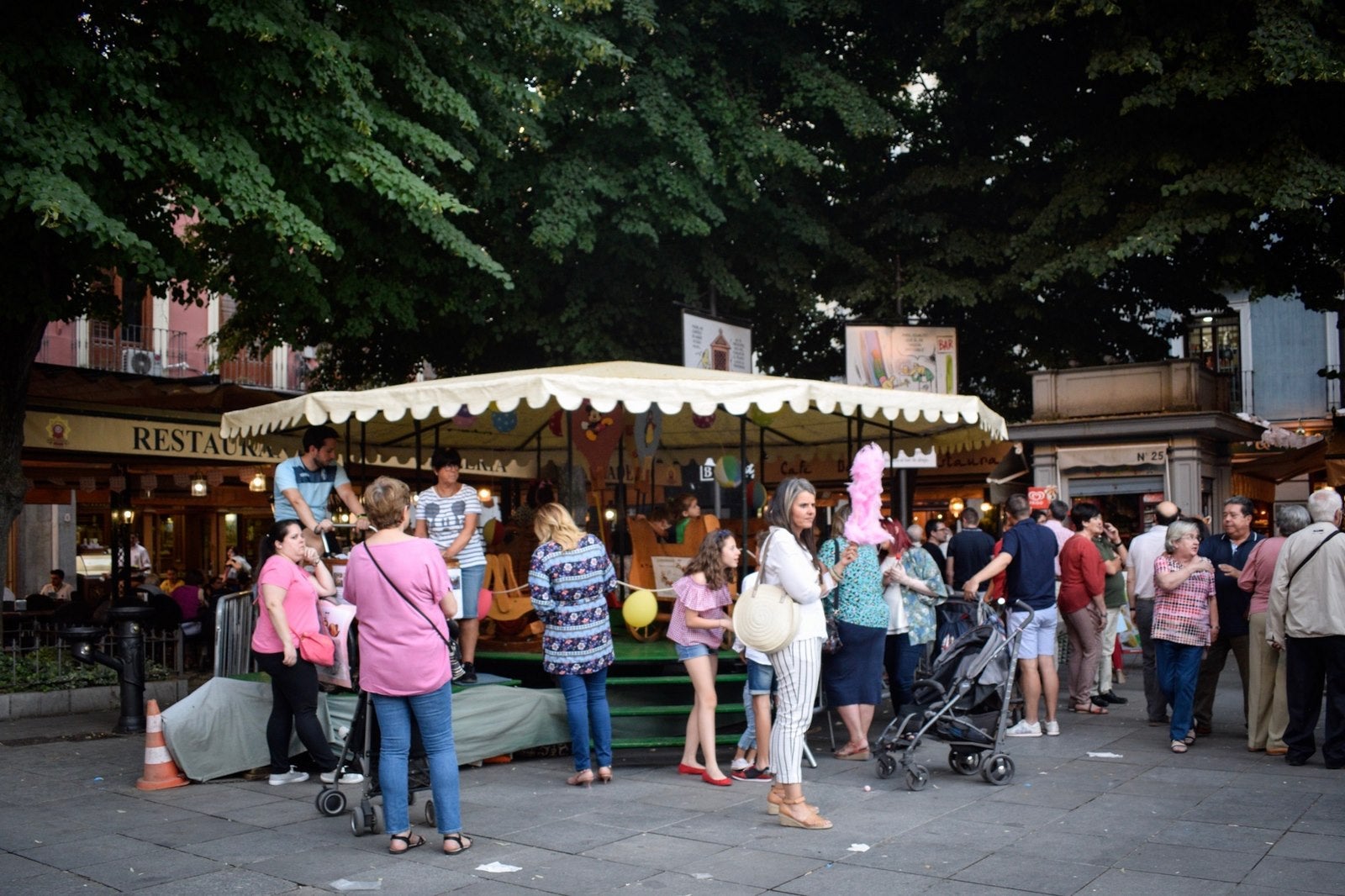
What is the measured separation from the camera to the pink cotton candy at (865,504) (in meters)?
7.75

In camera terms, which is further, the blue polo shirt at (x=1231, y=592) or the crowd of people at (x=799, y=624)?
the blue polo shirt at (x=1231, y=592)

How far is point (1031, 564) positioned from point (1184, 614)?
1169mm

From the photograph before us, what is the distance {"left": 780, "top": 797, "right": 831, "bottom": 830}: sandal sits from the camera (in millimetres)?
6488

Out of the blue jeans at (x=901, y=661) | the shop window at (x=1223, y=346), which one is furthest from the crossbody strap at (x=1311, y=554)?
the shop window at (x=1223, y=346)

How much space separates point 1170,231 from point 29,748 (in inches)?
590

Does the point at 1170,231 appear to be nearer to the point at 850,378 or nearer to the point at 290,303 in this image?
the point at 850,378

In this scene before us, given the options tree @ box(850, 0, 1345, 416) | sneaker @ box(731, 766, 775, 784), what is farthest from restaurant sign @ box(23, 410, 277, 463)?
tree @ box(850, 0, 1345, 416)

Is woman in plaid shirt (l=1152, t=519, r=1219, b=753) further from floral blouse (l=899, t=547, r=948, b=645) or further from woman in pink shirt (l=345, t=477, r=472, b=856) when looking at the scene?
woman in pink shirt (l=345, t=477, r=472, b=856)

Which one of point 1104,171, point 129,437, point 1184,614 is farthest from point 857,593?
point 1104,171

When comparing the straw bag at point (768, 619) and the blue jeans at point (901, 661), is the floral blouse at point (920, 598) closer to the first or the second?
the blue jeans at point (901, 661)

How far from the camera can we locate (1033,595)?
9.47 meters

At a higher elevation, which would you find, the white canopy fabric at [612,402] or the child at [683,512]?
the white canopy fabric at [612,402]

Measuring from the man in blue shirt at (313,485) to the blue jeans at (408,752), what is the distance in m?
2.98

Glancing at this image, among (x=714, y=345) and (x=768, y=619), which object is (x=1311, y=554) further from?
(x=714, y=345)
